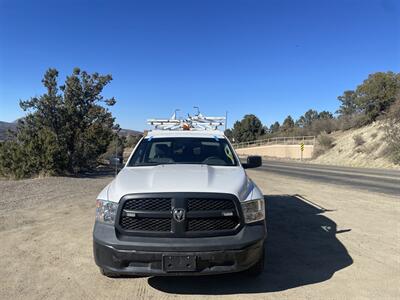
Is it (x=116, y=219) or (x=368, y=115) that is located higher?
(x=368, y=115)

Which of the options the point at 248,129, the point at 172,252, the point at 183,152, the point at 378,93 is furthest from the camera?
Answer: the point at 248,129

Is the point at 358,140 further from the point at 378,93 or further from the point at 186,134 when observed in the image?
the point at 186,134

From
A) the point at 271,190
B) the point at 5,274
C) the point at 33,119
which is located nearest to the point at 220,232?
the point at 5,274

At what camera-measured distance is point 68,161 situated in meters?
19.3

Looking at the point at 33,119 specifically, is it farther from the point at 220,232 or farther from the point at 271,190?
the point at 220,232

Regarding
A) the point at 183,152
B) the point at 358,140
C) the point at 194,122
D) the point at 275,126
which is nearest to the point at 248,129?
the point at 275,126

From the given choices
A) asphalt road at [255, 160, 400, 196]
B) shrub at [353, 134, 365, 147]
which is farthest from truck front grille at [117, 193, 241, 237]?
shrub at [353, 134, 365, 147]

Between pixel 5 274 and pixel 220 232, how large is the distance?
112 inches

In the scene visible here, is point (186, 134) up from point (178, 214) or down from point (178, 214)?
up

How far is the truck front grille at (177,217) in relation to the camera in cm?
438

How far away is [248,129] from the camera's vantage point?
111 metres

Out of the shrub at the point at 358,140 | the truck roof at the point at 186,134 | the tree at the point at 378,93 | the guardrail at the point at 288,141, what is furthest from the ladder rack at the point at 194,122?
the guardrail at the point at 288,141

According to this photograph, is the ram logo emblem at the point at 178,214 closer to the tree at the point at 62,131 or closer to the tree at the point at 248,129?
the tree at the point at 62,131

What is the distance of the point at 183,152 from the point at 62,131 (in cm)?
1601
